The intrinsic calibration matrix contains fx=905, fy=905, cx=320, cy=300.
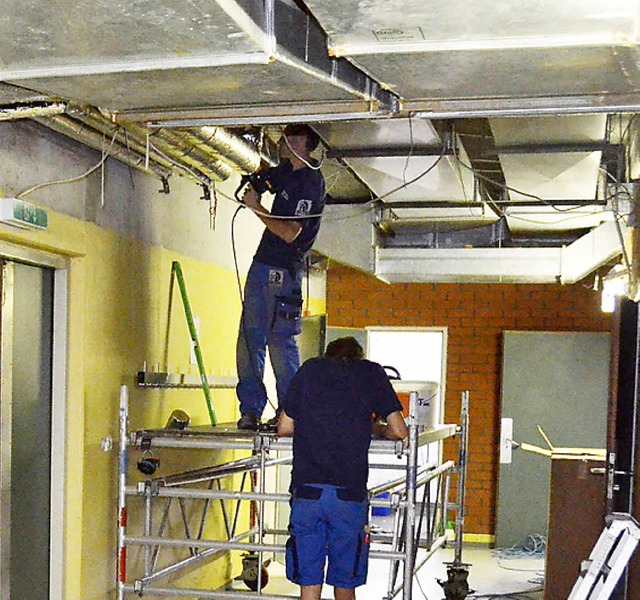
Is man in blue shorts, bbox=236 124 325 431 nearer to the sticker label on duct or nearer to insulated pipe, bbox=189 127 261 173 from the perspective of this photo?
insulated pipe, bbox=189 127 261 173

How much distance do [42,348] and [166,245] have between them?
49.3 inches

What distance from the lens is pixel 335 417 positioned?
144 inches

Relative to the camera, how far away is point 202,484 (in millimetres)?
5328

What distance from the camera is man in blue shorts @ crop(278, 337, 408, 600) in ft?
12.0

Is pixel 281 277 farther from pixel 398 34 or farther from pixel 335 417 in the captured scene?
pixel 398 34

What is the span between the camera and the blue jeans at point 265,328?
14.1ft

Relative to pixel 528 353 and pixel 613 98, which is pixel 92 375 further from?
pixel 528 353

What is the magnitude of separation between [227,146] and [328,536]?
1840mm

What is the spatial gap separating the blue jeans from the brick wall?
12.9ft

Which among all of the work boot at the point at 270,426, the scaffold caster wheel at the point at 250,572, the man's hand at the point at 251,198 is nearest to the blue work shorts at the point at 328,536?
the work boot at the point at 270,426

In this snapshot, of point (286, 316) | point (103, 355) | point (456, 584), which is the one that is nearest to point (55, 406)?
point (103, 355)

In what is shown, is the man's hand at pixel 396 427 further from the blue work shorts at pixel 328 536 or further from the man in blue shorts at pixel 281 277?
the man in blue shorts at pixel 281 277

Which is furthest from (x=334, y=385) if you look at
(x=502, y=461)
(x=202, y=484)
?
(x=502, y=461)

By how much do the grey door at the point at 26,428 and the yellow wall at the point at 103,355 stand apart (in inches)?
3.9
